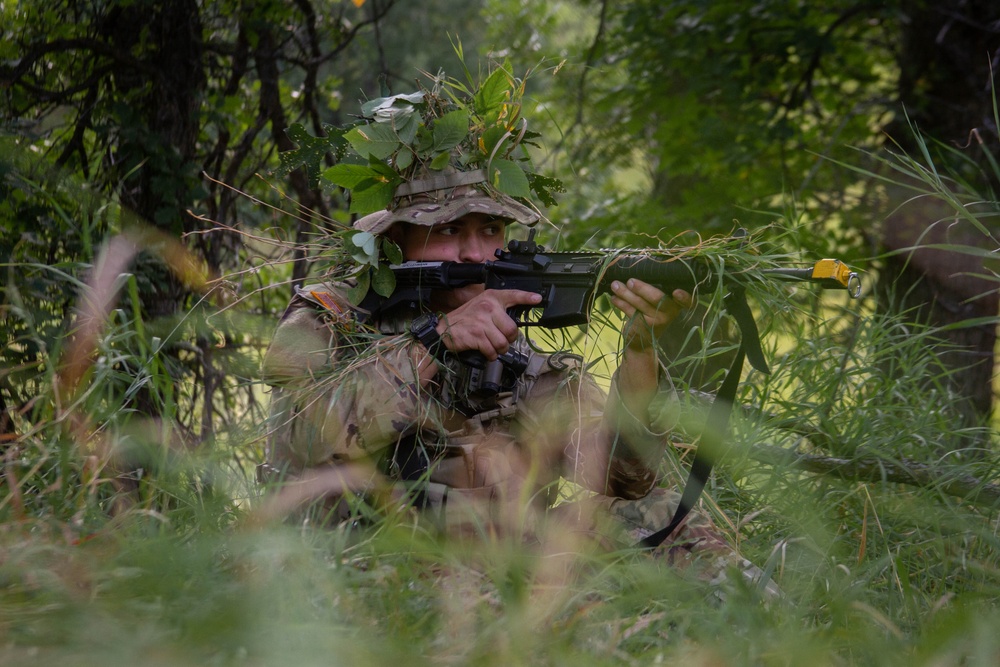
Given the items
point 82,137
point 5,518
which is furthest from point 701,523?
point 82,137

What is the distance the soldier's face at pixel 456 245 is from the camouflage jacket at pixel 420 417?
0.19 metres

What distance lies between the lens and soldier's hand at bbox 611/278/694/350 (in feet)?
8.08

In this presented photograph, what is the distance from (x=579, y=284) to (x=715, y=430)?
0.65 m

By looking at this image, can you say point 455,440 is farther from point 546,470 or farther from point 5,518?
point 5,518

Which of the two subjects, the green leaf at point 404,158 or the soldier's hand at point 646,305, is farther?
the green leaf at point 404,158

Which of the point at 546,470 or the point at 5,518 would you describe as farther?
the point at 546,470

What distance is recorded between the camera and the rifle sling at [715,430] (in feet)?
8.11

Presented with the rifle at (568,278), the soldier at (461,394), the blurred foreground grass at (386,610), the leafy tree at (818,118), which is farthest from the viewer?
the leafy tree at (818,118)

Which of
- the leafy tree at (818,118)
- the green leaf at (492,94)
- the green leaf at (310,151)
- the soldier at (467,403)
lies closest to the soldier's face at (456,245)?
the soldier at (467,403)

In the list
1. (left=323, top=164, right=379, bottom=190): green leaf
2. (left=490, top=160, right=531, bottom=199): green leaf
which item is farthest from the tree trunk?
(left=323, top=164, right=379, bottom=190): green leaf

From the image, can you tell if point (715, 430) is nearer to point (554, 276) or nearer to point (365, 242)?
point (554, 276)

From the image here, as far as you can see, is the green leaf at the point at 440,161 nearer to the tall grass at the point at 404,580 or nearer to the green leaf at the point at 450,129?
the green leaf at the point at 450,129

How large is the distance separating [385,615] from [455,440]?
1.14 m

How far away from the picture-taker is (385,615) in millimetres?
1782
